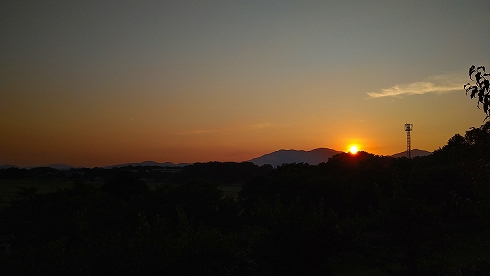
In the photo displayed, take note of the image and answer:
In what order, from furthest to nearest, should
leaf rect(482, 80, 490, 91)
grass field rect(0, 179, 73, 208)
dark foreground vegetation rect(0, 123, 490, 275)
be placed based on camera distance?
grass field rect(0, 179, 73, 208), dark foreground vegetation rect(0, 123, 490, 275), leaf rect(482, 80, 490, 91)

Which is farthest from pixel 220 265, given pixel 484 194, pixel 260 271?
pixel 484 194

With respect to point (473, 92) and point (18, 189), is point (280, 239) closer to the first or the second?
point (473, 92)

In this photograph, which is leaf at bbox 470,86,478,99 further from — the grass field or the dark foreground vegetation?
the grass field

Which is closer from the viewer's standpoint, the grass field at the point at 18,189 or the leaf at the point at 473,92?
the leaf at the point at 473,92

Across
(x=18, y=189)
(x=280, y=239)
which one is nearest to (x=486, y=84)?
(x=280, y=239)

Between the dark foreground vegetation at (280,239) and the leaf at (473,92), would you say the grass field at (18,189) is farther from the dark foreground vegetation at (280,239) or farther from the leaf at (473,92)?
the leaf at (473,92)

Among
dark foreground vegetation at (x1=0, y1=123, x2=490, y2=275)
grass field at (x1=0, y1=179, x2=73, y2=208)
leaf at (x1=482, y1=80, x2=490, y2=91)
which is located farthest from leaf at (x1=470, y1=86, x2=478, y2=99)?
grass field at (x1=0, y1=179, x2=73, y2=208)

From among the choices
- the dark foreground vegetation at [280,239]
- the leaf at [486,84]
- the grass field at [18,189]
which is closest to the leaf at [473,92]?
the leaf at [486,84]

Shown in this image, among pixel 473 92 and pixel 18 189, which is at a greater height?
pixel 473 92

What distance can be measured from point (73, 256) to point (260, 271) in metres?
4.90

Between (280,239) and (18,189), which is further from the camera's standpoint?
(18,189)

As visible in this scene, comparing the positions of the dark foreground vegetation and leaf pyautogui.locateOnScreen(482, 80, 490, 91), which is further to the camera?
the dark foreground vegetation

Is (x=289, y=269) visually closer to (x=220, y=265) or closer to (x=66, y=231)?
(x=220, y=265)

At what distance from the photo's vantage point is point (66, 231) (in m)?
28.5
